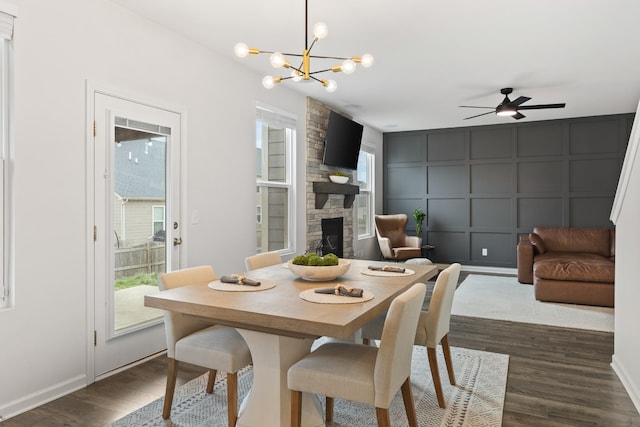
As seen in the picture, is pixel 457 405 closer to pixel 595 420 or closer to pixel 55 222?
pixel 595 420

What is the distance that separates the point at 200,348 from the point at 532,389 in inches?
80.8

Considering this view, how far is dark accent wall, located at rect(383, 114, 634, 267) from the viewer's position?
21.9 feet

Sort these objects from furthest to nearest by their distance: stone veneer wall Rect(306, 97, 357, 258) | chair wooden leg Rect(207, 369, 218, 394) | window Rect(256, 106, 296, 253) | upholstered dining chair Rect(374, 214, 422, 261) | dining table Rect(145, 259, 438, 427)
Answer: upholstered dining chair Rect(374, 214, 422, 261) < stone veneer wall Rect(306, 97, 357, 258) < window Rect(256, 106, 296, 253) < chair wooden leg Rect(207, 369, 218, 394) < dining table Rect(145, 259, 438, 427)

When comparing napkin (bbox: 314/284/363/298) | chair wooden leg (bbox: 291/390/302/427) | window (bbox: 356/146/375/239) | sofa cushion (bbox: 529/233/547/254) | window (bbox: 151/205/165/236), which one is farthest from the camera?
window (bbox: 356/146/375/239)

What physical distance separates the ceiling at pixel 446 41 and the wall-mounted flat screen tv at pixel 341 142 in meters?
0.35

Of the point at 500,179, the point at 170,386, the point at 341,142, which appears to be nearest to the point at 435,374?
the point at 170,386

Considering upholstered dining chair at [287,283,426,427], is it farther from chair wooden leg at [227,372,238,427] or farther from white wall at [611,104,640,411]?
white wall at [611,104,640,411]

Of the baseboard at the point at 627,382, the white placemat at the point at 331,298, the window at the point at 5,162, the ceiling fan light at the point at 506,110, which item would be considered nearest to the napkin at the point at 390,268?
the white placemat at the point at 331,298

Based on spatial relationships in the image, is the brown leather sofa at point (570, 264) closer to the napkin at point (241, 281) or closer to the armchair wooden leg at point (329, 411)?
the armchair wooden leg at point (329, 411)

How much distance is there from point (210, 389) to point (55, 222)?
1374mm

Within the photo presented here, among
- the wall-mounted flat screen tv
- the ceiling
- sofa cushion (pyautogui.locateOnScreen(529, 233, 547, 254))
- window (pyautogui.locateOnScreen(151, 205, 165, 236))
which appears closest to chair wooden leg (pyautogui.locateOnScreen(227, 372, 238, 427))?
window (pyautogui.locateOnScreen(151, 205, 165, 236))

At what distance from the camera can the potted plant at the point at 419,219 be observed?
24.6 feet

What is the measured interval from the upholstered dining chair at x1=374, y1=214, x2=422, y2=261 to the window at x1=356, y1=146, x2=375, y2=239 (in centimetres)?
30

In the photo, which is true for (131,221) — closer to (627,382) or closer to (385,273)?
(385,273)
